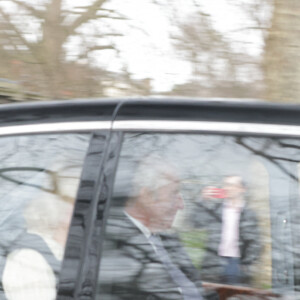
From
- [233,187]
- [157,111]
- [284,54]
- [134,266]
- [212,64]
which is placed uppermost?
[212,64]

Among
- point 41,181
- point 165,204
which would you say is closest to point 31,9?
point 41,181

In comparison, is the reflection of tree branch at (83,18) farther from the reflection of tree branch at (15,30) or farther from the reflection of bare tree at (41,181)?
the reflection of bare tree at (41,181)

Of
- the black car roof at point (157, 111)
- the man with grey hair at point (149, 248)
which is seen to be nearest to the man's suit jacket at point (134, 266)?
the man with grey hair at point (149, 248)

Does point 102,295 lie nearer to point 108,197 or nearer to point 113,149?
point 108,197

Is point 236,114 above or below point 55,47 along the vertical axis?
below

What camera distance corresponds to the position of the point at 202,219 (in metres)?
1.73

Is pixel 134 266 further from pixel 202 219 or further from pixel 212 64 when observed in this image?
pixel 212 64

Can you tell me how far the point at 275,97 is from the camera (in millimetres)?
4918

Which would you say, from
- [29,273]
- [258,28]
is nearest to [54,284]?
[29,273]

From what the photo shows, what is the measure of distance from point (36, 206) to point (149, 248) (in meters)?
0.41

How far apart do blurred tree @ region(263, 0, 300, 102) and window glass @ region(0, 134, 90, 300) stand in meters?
3.33

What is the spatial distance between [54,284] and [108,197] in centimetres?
31

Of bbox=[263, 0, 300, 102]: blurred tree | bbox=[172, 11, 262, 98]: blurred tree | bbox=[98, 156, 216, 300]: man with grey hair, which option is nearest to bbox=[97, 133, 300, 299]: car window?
bbox=[98, 156, 216, 300]: man with grey hair

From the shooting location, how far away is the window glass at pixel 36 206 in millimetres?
Answer: 1782
